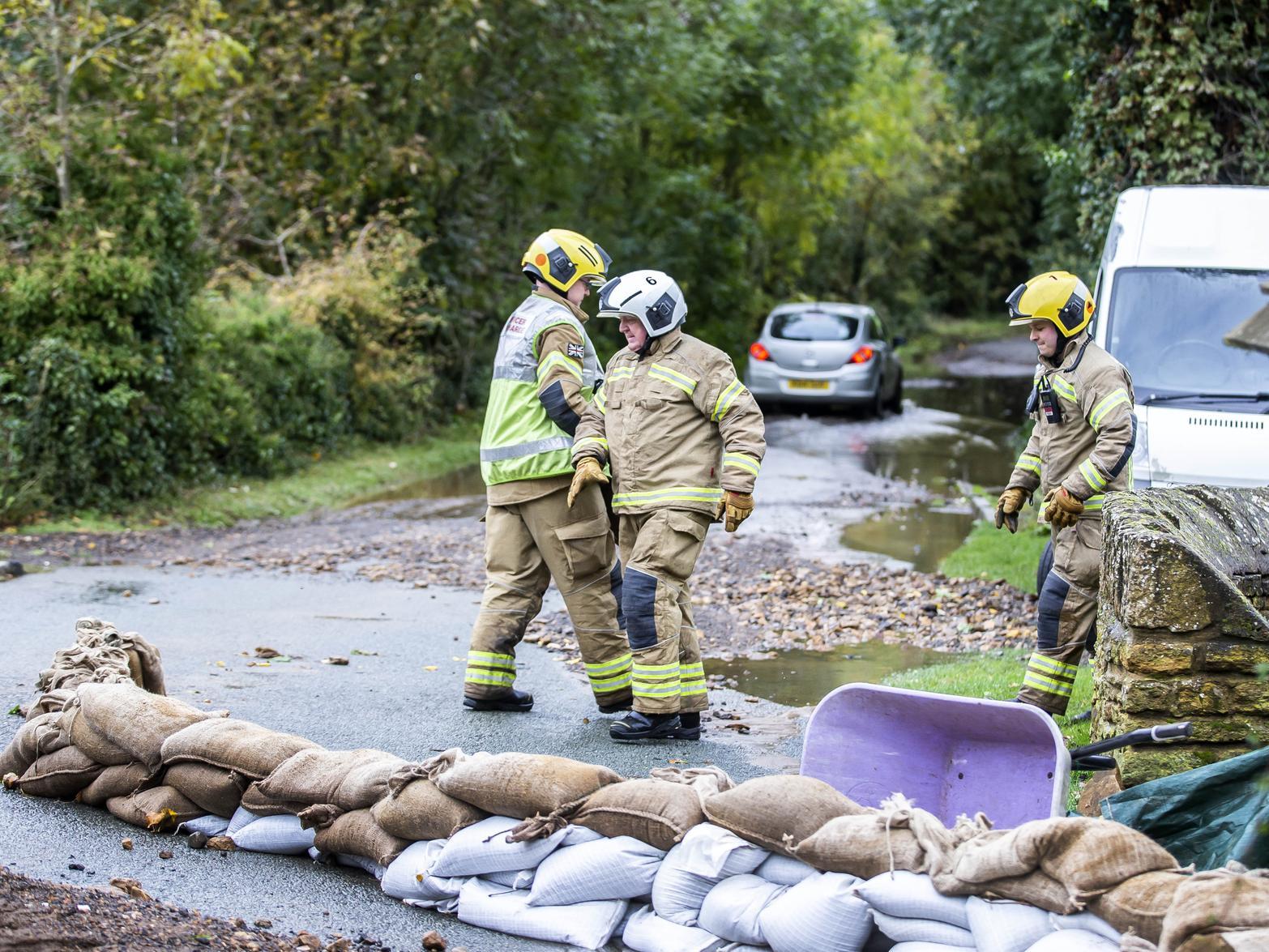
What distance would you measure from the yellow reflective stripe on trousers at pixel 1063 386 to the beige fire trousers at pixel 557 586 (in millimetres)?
2166

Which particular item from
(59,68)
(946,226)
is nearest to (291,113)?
(59,68)

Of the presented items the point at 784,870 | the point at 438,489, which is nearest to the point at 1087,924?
the point at 784,870

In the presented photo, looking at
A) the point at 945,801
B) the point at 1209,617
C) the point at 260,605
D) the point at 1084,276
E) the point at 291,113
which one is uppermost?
the point at 291,113

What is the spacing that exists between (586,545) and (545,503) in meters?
0.28

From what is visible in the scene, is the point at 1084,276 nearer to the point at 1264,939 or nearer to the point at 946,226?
the point at 1264,939

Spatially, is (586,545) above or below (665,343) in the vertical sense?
below

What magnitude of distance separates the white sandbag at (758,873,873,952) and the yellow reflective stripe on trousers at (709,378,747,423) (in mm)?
2801

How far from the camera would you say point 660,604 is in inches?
244

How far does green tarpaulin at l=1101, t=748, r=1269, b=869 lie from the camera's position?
3768mm

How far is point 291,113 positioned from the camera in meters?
18.2

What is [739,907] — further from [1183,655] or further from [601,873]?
[1183,655]

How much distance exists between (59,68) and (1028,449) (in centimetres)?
1064

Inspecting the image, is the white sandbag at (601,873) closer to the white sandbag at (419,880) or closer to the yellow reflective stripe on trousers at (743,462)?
the white sandbag at (419,880)

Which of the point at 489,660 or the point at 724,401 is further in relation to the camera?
the point at 489,660
